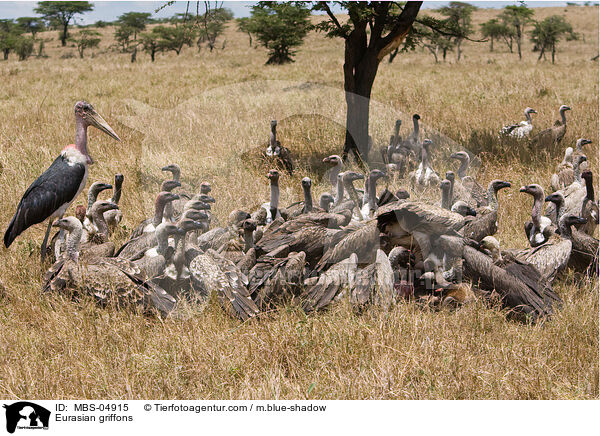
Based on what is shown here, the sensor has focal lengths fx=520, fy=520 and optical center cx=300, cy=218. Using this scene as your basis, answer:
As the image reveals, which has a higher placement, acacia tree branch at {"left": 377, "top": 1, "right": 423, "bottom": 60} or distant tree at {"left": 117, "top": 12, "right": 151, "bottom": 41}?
distant tree at {"left": 117, "top": 12, "right": 151, "bottom": 41}

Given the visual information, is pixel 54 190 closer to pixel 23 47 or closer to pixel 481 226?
pixel 481 226

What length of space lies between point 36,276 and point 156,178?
138 inches

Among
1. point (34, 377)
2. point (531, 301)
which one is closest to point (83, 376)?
point (34, 377)

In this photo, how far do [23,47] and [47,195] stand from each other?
144ft

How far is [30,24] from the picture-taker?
4750cm

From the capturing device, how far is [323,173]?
29.2 feet

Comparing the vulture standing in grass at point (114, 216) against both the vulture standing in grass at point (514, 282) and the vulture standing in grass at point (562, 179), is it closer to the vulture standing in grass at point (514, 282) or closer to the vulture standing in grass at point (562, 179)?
the vulture standing in grass at point (514, 282)

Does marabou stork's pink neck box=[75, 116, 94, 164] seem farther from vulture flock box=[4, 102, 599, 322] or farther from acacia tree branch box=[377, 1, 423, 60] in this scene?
acacia tree branch box=[377, 1, 423, 60]

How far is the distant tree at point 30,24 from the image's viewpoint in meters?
46.7

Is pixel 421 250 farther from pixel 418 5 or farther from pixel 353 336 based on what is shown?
pixel 418 5

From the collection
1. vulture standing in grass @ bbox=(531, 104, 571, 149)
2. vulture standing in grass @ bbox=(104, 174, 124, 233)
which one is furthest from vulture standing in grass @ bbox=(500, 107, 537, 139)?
vulture standing in grass @ bbox=(104, 174, 124, 233)

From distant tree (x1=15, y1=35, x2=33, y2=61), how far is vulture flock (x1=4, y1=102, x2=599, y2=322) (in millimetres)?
42662

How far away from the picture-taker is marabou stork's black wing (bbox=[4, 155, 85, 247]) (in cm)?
518
